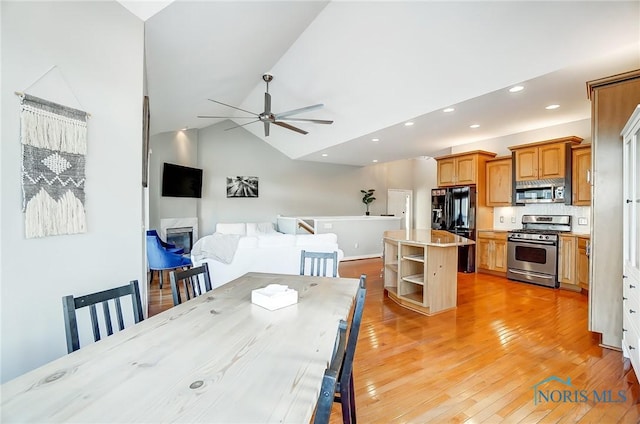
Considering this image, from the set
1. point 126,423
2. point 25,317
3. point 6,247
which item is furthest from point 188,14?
point 126,423

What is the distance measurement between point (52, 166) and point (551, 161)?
596 centimetres

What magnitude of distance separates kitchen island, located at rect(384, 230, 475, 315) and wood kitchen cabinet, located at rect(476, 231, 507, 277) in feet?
7.11

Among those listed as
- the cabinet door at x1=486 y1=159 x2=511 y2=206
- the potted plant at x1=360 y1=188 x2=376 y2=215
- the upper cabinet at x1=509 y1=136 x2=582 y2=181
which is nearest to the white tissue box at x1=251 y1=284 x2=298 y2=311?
the upper cabinet at x1=509 y1=136 x2=582 y2=181

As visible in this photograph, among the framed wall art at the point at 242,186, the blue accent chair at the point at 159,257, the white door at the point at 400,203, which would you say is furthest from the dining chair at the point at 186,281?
the white door at the point at 400,203

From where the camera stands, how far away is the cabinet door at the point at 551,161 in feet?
15.4

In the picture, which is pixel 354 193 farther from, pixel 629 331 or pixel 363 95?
pixel 629 331

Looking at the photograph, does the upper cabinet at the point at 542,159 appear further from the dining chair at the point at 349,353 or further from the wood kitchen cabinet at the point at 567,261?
the dining chair at the point at 349,353

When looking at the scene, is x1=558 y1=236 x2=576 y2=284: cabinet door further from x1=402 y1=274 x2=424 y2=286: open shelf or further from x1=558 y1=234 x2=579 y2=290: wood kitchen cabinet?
x1=402 y1=274 x2=424 y2=286: open shelf

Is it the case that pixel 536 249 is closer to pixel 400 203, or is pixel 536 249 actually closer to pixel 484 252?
pixel 484 252

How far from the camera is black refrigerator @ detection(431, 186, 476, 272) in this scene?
5.84 meters

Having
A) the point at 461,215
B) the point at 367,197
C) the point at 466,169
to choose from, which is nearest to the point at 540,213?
the point at 461,215

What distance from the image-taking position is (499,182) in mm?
5656

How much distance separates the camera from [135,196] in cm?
217

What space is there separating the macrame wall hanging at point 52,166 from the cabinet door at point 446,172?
600 centimetres
